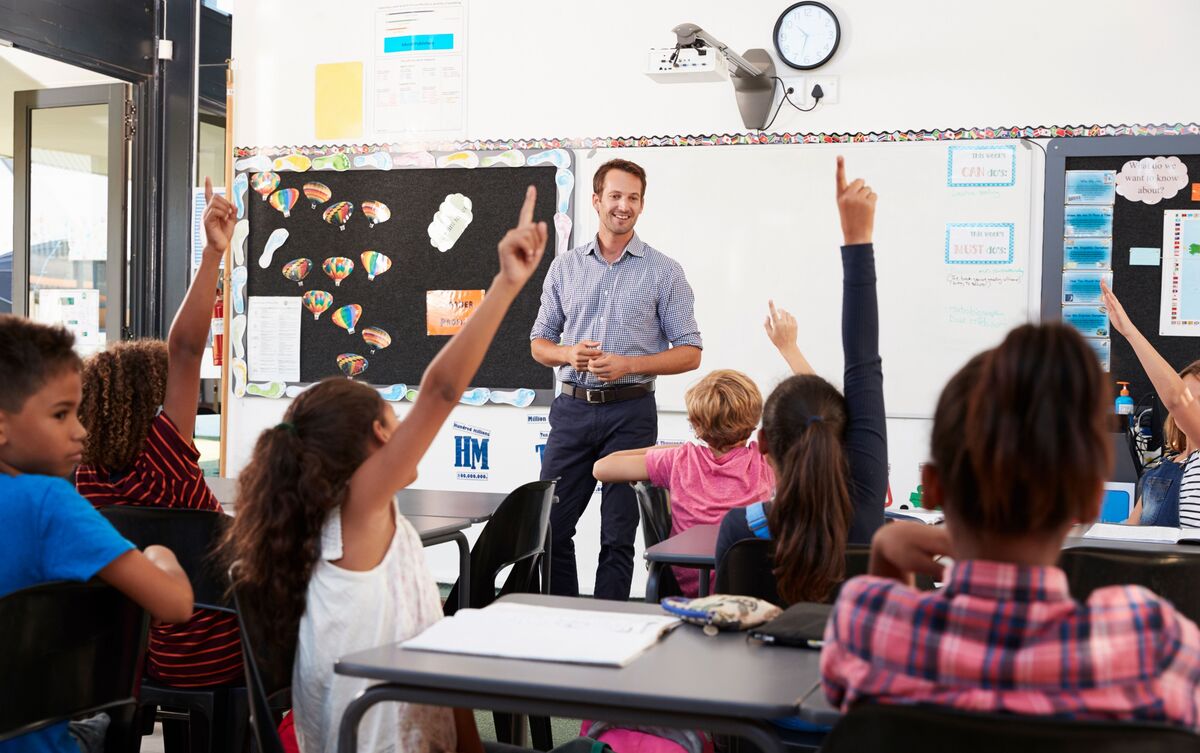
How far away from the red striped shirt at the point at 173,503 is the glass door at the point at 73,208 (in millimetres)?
3889

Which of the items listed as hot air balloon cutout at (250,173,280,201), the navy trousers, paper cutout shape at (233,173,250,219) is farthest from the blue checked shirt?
paper cutout shape at (233,173,250,219)

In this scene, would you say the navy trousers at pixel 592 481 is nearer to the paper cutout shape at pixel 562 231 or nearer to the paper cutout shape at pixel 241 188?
the paper cutout shape at pixel 562 231

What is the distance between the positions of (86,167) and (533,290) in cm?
275

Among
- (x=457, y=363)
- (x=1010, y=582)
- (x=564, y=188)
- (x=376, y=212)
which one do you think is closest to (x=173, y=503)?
(x=457, y=363)

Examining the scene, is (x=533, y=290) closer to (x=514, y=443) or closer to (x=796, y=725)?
(x=514, y=443)

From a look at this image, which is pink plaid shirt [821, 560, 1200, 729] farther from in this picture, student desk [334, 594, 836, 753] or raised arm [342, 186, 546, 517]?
raised arm [342, 186, 546, 517]

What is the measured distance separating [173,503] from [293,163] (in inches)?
143

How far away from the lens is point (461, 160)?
18.0 feet

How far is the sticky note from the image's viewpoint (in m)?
4.68

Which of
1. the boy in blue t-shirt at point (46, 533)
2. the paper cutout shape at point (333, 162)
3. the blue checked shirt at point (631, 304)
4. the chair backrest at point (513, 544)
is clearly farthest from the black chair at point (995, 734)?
the paper cutout shape at point (333, 162)

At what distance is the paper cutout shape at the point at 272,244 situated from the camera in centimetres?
578

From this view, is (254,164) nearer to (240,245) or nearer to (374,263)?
(240,245)

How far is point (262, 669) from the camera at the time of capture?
1.68 m

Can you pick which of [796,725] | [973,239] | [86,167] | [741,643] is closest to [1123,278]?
[973,239]
